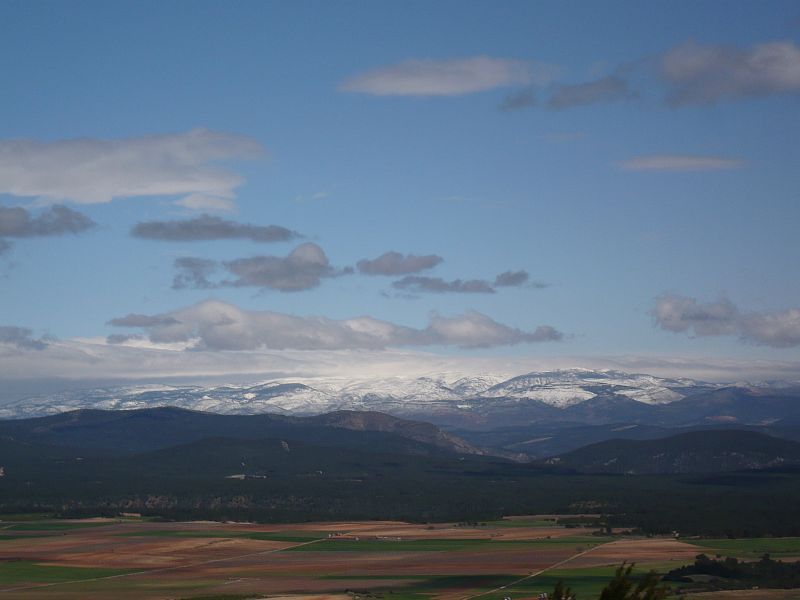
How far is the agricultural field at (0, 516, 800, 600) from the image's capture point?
11656 centimetres

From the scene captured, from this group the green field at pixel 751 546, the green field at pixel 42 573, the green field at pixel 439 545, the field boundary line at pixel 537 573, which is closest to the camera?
the field boundary line at pixel 537 573

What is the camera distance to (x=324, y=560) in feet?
477

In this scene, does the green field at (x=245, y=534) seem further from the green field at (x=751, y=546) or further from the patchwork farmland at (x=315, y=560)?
the green field at (x=751, y=546)

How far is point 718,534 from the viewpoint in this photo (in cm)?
17112

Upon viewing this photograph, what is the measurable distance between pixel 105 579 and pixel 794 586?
6718 centimetres

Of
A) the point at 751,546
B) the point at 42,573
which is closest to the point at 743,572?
the point at 751,546

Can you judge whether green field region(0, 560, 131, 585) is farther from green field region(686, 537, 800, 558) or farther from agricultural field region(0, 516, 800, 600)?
green field region(686, 537, 800, 558)

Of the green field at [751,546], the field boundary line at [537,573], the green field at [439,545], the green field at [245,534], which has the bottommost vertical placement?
the field boundary line at [537,573]

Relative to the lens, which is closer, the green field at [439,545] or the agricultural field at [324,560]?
the agricultural field at [324,560]

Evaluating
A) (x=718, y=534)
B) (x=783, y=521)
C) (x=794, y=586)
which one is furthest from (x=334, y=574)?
(x=783, y=521)

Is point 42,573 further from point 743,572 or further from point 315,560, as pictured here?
point 743,572

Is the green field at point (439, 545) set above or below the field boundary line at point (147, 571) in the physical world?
above

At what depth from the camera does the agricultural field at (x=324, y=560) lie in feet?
382

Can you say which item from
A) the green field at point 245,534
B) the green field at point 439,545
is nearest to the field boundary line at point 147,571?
the green field at point 439,545
